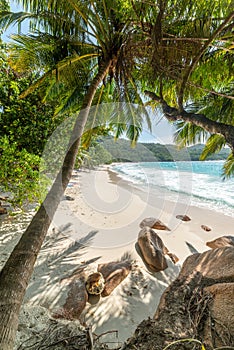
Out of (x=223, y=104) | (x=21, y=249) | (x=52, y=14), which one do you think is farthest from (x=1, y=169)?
(x=223, y=104)

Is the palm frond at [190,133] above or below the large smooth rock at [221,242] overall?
above

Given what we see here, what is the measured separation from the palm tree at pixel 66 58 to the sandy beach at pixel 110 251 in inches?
43.7

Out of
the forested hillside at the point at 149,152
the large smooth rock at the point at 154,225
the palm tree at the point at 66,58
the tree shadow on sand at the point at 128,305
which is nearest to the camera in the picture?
the palm tree at the point at 66,58

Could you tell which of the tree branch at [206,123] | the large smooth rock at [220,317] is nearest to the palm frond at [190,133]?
the tree branch at [206,123]

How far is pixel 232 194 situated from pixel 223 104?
10.4 metres

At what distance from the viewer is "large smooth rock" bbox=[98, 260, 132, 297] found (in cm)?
279

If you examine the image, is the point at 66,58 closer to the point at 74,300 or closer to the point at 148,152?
the point at 74,300

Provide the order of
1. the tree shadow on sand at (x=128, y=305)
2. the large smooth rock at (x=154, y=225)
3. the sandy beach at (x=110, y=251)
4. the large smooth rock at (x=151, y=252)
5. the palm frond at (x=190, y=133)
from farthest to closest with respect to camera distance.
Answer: the large smooth rock at (x=154, y=225) < the palm frond at (x=190, y=133) < the large smooth rock at (x=151, y=252) < the sandy beach at (x=110, y=251) < the tree shadow on sand at (x=128, y=305)

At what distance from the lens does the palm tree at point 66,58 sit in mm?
1384

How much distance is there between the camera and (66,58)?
3527 millimetres

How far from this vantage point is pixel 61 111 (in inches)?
217

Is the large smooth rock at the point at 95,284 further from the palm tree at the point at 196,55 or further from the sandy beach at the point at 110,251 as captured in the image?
the palm tree at the point at 196,55

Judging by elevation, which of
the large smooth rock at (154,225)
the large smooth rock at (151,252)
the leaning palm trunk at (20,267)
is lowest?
the large smooth rock at (154,225)

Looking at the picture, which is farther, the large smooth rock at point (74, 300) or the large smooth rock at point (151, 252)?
the large smooth rock at point (151, 252)
